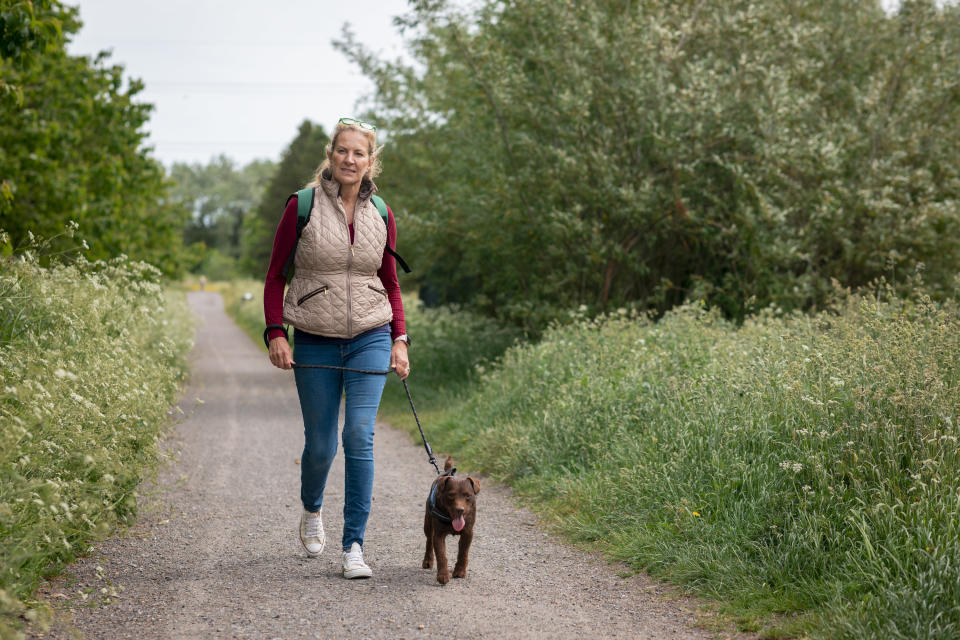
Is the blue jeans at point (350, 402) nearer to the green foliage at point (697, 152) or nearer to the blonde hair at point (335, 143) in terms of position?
the blonde hair at point (335, 143)

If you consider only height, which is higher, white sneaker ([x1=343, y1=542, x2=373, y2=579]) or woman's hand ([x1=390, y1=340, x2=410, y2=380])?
woman's hand ([x1=390, y1=340, x2=410, y2=380])

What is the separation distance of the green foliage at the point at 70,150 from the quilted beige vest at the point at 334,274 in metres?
4.73

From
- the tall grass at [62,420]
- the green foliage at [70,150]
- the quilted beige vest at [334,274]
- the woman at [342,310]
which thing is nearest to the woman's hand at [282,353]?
the woman at [342,310]

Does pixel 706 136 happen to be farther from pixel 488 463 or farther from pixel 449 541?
pixel 449 541

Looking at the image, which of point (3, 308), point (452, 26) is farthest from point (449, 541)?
point (452, 26)

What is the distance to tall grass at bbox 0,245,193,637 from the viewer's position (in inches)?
147

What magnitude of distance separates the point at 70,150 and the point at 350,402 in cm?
1432

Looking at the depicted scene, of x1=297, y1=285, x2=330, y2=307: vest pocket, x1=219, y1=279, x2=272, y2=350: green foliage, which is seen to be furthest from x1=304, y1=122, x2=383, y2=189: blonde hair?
x1=219, y1=279, x2=272, y2=350: green foliage

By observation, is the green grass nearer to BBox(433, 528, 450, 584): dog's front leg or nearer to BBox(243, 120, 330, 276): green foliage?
BBox(433, 528, 450, 584): dog's front leg

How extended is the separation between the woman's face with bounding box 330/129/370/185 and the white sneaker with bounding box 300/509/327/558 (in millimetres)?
1975

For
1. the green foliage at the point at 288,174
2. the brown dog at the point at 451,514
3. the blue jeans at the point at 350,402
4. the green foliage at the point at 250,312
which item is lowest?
the green foliage at the point at 250,312

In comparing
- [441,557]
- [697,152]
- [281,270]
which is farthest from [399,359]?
[697,152]

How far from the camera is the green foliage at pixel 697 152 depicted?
11172mm

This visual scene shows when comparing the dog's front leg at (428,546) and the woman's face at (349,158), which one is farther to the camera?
the dog's front leg at (428,546)
